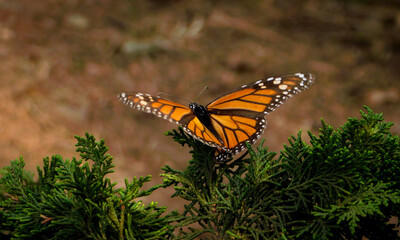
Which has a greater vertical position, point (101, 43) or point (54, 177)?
point (101, 43)

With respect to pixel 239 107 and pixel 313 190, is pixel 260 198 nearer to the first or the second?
pixel 313 190

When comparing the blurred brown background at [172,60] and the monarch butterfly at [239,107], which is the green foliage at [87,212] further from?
the blurred brown background at [172,60]

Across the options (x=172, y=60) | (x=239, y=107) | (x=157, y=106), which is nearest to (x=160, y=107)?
(x=157, y=106)

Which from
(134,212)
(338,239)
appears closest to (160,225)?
(134,212)

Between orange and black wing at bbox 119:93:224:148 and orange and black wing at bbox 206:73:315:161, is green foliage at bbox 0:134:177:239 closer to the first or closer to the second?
orange and black wing at bbox 119:93:224:148

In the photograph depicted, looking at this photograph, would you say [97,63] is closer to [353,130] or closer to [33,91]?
[33,91]
